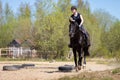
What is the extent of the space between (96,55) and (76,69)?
49.6m

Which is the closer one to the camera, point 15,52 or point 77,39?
point 77,39

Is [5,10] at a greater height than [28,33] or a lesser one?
greater

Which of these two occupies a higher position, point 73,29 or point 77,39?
point 73,29

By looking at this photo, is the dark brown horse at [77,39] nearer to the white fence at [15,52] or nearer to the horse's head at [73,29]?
the horse's head at [73,29]

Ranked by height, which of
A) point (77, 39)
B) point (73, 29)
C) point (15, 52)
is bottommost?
point (15, 52)

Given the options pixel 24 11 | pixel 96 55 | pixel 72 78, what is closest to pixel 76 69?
pixel 72 78

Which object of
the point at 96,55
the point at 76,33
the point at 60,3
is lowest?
the point at 96,55

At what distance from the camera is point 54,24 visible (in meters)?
49.4

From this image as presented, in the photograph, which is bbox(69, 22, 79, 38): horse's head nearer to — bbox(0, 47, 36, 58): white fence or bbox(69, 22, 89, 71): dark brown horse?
bbox(69, 22, 89, 71): dark brown horse

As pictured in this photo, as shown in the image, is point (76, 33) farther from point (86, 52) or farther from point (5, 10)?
point (5, 10)

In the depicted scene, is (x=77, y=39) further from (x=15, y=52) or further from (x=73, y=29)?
(x=15, y=52)

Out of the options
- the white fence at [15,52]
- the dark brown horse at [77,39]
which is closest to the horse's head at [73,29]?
the dark brown horse at [77,39]

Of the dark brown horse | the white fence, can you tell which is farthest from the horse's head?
the white fence

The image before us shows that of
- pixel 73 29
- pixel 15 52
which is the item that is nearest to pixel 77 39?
pixel 73 29
